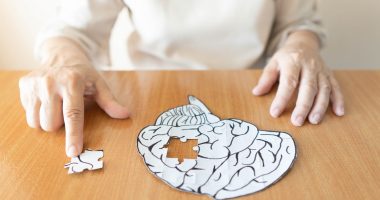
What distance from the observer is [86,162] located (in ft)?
1.76

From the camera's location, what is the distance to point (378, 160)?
0.53 metres

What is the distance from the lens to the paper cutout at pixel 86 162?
20.6 inches

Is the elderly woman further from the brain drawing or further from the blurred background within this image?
the blurred background

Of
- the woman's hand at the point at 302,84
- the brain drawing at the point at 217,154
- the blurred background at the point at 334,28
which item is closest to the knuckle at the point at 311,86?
the woman's hand at the point at 302,84

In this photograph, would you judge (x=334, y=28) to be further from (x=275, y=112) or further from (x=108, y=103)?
(x=108, y=103)

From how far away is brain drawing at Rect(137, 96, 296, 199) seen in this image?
0.49m

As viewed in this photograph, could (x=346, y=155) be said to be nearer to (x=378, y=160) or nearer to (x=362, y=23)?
(x=378, y=160)

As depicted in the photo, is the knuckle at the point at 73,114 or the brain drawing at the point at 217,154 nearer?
the brain drawing at the point at 217,154

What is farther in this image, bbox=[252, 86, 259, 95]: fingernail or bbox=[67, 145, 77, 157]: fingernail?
bbox=[252, 86, 259, 95]: fingernail

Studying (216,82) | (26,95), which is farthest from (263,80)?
(26,95)

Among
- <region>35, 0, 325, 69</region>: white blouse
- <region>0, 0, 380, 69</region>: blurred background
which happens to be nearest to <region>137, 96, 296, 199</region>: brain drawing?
<region>35, 0, 325, 69</region>: white blouse

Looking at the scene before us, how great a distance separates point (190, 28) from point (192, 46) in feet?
0.16

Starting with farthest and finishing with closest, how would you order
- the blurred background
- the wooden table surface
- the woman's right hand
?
the blurred background, the woman's right hand, the wooden table surface

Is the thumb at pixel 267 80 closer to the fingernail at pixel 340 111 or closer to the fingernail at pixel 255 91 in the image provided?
the fingernail at pixel 255 91
